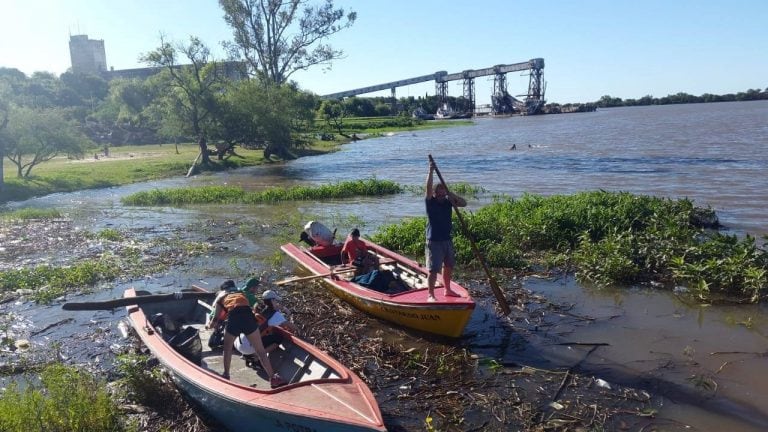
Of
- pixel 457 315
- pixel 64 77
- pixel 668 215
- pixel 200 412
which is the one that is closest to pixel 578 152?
pixel 668 215

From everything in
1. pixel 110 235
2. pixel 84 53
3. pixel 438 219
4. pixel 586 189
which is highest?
pixel 84 53

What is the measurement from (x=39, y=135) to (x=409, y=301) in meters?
28.5

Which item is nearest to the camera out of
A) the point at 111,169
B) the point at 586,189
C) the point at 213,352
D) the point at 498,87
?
the point at 213,352

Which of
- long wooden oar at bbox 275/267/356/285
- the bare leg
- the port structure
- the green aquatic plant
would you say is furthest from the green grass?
the port structure

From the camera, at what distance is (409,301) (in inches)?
366

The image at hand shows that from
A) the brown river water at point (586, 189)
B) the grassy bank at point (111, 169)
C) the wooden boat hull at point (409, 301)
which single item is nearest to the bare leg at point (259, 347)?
the wooden boat hull at point (409, 301)

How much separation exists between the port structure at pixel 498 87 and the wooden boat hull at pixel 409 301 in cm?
11544

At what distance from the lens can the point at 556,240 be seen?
1393 centimetres

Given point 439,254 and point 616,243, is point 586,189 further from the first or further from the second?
point 439,254

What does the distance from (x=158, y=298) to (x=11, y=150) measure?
83.5ft

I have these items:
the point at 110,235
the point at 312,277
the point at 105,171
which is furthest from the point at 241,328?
the point at 105,171

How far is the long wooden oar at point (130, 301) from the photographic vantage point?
9273 millimetres

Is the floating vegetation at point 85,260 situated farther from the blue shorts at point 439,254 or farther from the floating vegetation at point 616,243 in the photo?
the blue shorts at point 439,254

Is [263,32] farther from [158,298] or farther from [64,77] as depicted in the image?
[64,77]
